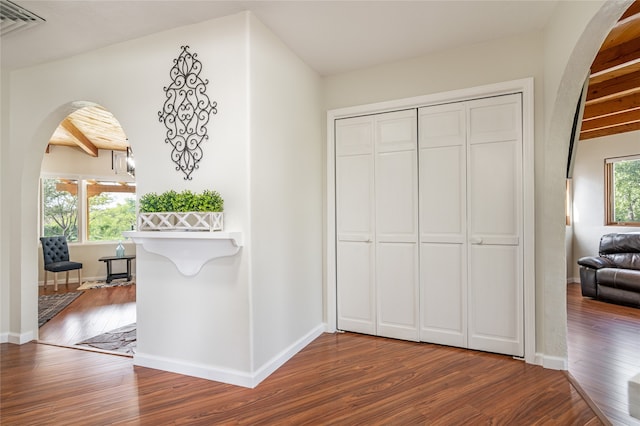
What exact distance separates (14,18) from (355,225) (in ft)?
10.5

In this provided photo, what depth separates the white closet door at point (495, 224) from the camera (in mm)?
2830

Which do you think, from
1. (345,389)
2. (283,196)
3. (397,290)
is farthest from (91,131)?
(345,389)

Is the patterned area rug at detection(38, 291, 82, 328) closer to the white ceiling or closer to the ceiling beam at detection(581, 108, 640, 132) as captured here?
the white ceiling

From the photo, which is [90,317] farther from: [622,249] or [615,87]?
[622,249]

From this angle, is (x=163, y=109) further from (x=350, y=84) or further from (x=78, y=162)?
(x=78, y=162)

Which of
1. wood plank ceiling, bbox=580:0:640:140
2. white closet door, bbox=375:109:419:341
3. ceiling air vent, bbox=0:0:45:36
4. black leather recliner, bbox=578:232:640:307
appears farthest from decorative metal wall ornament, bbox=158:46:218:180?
black leather recliner, bbox=578:232:640:307

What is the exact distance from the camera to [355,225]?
3.49 m

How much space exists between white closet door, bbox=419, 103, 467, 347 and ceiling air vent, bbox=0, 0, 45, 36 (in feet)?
10.5

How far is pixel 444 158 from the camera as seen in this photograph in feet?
10.2

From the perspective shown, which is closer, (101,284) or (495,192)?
(495,192)

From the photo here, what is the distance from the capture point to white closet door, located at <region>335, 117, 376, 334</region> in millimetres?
3420

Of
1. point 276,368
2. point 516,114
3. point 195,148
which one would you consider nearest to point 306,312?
point 276,368

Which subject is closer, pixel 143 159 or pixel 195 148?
pixel 195 148

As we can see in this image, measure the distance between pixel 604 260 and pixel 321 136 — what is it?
14.5 feet
